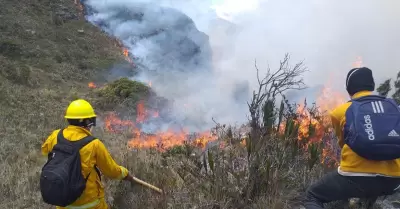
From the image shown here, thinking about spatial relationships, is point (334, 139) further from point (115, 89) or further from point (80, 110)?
point (115, 89)

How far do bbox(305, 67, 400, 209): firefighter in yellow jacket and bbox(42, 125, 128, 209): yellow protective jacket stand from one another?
5.62ft

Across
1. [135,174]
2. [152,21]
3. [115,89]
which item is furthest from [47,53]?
[135,174]

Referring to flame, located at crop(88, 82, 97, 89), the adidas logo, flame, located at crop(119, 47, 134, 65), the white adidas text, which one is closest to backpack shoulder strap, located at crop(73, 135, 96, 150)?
the white adidas text

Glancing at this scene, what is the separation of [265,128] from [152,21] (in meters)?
24.4

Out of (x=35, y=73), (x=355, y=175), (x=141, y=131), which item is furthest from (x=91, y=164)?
(x=35, y=73)

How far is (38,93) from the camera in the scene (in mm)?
16250

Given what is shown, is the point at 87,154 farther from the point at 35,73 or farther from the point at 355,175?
the point at 35,73

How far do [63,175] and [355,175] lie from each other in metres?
2.20

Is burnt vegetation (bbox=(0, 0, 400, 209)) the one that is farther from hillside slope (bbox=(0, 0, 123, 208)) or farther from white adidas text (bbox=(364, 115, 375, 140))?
white adidas text (bbox=(364, 115, 375, 140))

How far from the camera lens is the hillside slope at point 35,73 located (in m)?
6.46

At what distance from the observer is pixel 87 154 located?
3.39m

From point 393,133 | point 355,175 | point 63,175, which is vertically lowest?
point 355,175

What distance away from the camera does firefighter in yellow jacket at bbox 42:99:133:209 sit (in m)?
3.41

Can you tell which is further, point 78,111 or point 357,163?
point 78,111
